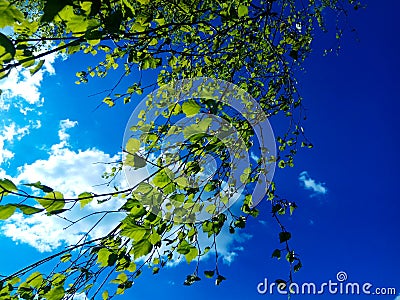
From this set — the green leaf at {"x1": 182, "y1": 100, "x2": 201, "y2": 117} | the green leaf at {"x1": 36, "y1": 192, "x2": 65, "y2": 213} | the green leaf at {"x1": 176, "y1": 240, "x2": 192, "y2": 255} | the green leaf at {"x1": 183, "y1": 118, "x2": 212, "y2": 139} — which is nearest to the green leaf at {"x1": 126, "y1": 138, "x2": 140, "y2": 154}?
the green leaf at {"x1": 183, "y1": 118, "x2": 212, "y2": 139}

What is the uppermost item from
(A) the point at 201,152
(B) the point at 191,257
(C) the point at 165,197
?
(A) the point at 201,152

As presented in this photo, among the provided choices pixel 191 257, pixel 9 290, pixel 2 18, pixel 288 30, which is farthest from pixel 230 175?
pixel 288 30

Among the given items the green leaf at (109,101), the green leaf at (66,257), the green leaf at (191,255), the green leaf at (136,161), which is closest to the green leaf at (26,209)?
the green leaf at (136,161)

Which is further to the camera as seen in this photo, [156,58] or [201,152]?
[156,58]

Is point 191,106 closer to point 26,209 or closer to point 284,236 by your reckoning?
point 26,209

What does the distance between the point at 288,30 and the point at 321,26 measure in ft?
6.97

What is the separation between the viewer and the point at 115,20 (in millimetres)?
1531

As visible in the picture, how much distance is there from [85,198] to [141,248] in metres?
0.37

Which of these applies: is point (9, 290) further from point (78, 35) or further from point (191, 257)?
point (78, 35)

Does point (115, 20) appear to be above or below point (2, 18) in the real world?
above

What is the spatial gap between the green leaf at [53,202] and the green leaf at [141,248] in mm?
396

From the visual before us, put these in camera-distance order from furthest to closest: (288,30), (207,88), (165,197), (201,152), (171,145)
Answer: (288,30)
(207,88)
(171,145)
(201,152)
(165,197)

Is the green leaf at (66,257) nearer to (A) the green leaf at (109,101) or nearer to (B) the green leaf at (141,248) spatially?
(B) the green leaf at (141,248)

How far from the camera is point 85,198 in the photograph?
6.21ft
